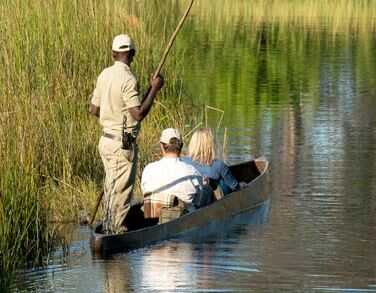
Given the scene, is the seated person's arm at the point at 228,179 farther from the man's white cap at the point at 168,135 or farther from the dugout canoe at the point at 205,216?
the man's white cap at the point at 168,135

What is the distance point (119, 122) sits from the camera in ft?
41.7

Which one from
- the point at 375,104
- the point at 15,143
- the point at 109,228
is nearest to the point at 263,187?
the point at 109,228

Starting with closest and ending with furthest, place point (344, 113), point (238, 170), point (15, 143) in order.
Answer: point (15, 143)
point (238, 170)
point (344, 113)

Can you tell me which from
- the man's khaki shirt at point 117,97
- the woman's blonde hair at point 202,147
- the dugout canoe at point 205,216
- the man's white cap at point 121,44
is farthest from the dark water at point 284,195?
the man's white cap at point 121,44

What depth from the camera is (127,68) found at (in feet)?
41.7

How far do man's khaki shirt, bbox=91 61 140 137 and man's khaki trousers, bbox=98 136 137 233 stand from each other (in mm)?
156

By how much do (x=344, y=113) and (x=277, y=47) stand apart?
501 inches

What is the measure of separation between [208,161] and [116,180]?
1.98 meters

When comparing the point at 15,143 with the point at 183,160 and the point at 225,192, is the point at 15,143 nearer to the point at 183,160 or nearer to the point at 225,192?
the point at 183,160

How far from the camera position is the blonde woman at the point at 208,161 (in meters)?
14.3

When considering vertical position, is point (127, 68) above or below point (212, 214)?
above

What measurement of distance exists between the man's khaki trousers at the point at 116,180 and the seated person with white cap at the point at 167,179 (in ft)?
1.81

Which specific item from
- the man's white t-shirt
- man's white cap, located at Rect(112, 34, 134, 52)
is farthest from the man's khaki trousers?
Result: man's white cap, located at Rect(112, 34, 134, 52)

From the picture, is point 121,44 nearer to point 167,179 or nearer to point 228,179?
Result: point 167,179
